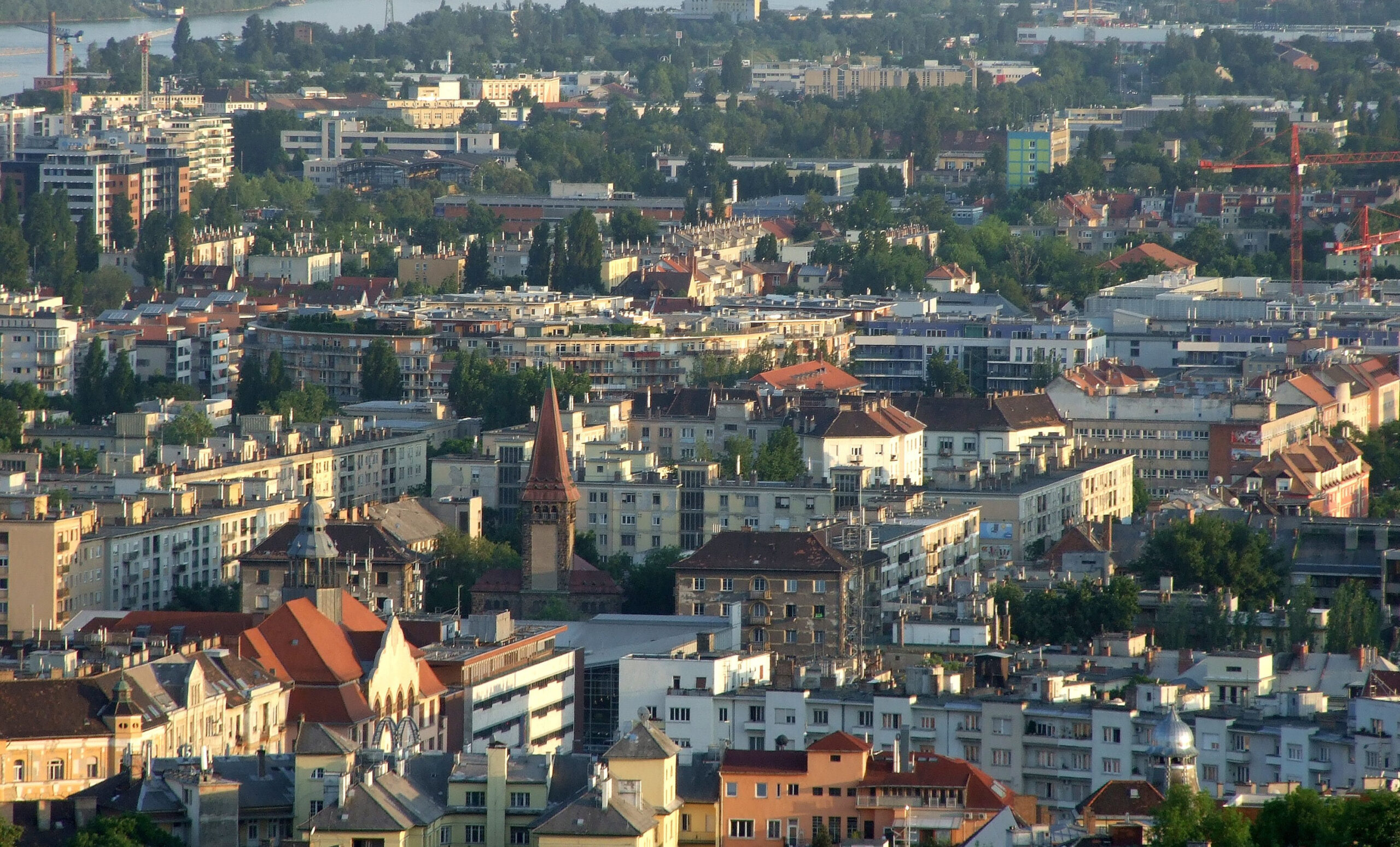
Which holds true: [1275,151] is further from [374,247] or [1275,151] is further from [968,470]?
[968,470]

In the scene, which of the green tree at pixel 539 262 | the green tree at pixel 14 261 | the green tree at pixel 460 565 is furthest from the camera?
Result: the green tree at pixel 539 262

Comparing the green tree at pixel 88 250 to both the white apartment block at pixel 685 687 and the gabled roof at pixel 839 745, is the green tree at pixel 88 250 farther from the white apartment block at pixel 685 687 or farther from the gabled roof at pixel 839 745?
the gabled roof at pixel 839 745

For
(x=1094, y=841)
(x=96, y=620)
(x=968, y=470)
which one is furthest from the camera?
(x=968, y=470)

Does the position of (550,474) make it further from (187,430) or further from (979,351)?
(979,351)

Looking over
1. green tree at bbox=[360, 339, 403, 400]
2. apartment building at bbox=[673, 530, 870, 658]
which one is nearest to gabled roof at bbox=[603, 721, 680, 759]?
apartment building at bbox=[673, 530, 870, 658]

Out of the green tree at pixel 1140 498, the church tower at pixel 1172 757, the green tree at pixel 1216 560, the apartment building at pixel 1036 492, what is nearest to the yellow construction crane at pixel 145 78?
the green tree at pixel 1140 498

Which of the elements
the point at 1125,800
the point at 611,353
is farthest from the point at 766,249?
the point at 1125,800

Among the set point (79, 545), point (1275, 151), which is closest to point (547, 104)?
point (1275, 151)
